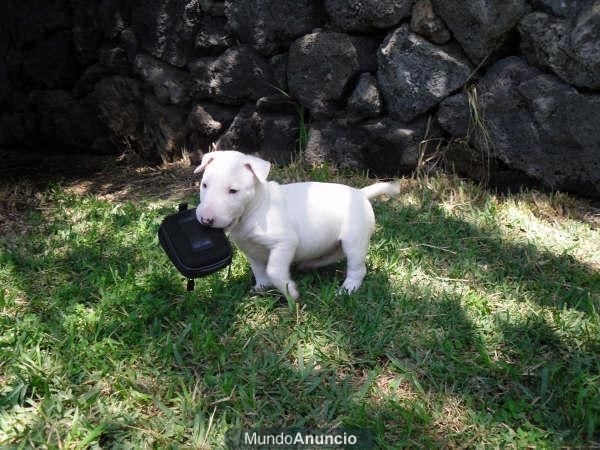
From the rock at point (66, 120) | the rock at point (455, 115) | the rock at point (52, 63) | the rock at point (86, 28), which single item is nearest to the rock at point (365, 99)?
the rock at point (455, 115)

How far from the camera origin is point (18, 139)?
5641 mm

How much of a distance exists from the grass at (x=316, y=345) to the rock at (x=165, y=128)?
5.99 feet

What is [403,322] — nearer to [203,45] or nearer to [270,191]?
[270,191]

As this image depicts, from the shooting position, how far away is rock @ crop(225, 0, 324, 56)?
405cm

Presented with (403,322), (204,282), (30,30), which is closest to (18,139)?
(30,30)

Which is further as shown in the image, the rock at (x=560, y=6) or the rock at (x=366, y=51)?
the rock at (x=366, y=51)

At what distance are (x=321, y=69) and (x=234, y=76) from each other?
2.48ft

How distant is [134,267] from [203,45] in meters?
2.34

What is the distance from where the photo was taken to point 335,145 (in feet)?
13.7

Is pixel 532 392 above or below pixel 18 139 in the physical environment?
above

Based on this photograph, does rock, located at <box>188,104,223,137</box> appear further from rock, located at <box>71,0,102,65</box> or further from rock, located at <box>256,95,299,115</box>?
rock, located at <box>71,0,102,65</box>

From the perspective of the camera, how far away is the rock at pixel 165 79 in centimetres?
469

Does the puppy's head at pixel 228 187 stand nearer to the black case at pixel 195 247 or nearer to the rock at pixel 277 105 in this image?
the black case at pixel 195 247

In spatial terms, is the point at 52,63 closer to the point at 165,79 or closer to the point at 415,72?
the point at 165,79
